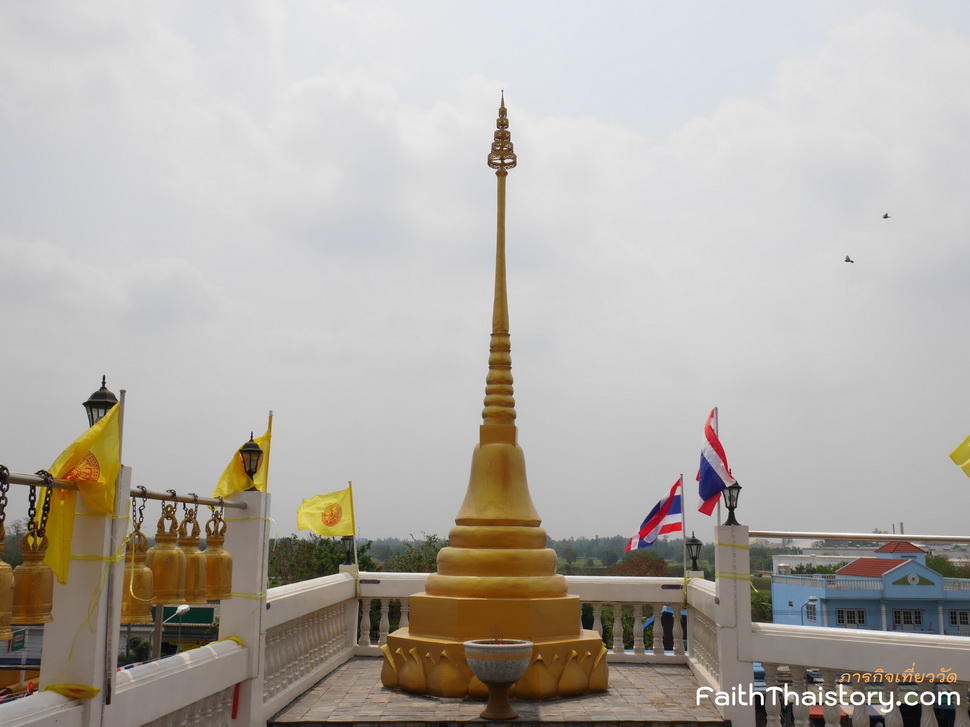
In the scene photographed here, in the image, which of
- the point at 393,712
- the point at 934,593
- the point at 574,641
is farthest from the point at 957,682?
the point at 393,712

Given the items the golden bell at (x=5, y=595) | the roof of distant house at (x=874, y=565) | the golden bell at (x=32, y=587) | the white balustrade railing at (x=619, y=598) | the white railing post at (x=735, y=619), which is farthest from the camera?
the white balustrade railing at (x=619, y=598)

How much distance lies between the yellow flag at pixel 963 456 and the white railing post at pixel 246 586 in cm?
647

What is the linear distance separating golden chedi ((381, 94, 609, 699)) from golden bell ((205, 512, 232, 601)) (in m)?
4.07

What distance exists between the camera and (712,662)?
988 cm

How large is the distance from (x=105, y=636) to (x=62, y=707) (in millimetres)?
443

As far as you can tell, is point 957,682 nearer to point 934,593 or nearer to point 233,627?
point 934,593

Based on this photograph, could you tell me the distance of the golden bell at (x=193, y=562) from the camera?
19.9 feet

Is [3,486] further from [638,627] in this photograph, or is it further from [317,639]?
[638,627]

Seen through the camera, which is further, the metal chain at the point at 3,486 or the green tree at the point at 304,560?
the green tree at the point at 304,560

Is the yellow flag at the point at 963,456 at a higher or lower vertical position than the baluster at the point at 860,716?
higher

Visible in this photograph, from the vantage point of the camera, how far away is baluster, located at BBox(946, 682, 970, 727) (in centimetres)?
736

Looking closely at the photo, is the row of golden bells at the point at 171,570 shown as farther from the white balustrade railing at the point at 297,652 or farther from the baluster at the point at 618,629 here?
the baluster at the point at 618,629

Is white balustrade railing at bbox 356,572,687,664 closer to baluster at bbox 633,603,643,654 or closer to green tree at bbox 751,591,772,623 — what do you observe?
baluster at bbox 633,603,643,654

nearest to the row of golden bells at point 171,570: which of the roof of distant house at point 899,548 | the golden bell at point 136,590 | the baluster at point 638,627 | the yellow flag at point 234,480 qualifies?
the golden bell at point 136,590
